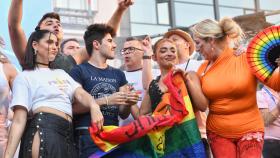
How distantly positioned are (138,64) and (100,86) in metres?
1.11

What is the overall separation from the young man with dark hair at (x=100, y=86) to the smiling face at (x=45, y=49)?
0.85 ft

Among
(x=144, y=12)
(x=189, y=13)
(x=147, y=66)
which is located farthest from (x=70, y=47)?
(x=189, y=13)

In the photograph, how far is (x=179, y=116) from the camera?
3.78 metres

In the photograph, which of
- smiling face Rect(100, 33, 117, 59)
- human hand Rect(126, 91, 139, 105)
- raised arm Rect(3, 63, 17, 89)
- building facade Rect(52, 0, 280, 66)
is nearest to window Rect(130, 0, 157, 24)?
building facade Rect(52, 0, 280, 66)

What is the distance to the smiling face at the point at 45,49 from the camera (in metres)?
3.69

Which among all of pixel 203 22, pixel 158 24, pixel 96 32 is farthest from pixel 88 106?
pixel 158 24

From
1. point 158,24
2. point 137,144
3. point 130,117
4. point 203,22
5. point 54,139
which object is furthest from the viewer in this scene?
point 158,24

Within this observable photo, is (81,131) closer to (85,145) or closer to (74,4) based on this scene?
(85,145)

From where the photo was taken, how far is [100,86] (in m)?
3.86

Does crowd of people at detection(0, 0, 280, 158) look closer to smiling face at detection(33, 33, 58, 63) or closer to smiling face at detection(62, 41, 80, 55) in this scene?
smiling face at detection(33, 33, 58, 63)

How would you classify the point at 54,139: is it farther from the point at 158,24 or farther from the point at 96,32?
the point at 158,24

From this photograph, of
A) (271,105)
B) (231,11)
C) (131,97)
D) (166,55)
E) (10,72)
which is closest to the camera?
(131,97)

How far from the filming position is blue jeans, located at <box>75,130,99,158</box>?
12.1ft

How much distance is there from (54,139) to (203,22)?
1.44m
